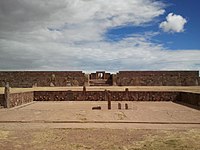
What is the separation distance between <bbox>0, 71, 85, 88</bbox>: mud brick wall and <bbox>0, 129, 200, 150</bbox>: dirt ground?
25.8m

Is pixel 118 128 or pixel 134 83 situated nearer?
pixel 118 128

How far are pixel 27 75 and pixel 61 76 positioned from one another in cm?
429

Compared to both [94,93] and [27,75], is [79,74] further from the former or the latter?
[94,93]

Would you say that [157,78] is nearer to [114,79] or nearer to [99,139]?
[114,79]

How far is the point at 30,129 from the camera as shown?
8078 millimetres

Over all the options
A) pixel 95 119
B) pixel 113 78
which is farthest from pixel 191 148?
pixel 113 78

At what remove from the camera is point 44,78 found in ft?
111

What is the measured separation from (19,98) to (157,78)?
866 inches

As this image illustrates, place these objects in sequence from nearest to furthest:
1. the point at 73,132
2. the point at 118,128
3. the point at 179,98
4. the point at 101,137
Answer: the point at 101,137, the point at 73,132, the point at 118,128, the point at 179,98

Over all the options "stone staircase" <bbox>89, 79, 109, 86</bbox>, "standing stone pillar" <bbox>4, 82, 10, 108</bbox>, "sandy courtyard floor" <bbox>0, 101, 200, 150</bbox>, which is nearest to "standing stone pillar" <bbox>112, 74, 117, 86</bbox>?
"stone staircase" <bbox>89, 79, 109, 86</bbox>

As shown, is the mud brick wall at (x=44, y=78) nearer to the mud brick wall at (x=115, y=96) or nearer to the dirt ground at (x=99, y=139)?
the mud brick wall at (x=115, y=96)

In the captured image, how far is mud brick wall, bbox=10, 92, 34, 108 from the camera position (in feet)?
46.4

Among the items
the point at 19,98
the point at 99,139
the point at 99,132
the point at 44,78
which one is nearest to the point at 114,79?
the point at 44,78

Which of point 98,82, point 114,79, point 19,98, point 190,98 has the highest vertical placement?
point 114,79
